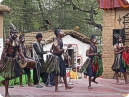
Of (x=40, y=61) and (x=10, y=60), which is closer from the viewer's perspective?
(x=10, y=60)

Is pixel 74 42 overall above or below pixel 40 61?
above

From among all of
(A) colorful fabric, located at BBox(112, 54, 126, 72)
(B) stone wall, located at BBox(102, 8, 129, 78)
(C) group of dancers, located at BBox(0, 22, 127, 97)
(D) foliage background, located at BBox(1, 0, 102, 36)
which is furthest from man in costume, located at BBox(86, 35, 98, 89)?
(D) foliage background, located at BBox(1, 0, 102, 36)

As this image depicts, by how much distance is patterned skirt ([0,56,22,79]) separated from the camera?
9.30 meters

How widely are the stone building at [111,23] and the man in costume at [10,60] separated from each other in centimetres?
775

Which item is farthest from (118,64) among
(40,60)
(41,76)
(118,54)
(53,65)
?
(53,65)

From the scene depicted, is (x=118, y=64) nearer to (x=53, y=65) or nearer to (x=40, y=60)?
(x=40, y=60)

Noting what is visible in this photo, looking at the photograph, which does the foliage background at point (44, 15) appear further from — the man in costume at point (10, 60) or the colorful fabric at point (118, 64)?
the man in costume at point (10, 60)

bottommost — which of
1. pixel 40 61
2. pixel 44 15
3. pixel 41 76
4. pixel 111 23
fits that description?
pixel 41 76

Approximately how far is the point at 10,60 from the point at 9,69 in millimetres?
219

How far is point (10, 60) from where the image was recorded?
30.8ft

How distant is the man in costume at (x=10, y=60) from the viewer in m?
Result: 9.30

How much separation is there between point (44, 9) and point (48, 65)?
21295 mm

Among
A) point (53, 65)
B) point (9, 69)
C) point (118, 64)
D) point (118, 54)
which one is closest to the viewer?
point (9, 69)

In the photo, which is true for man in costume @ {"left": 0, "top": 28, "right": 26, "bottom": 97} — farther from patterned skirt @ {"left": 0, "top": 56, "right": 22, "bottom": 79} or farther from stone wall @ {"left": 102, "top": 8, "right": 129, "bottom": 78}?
stone wall @ {"left": 102, "top": 8, "right": 129, "bottom": 78}
